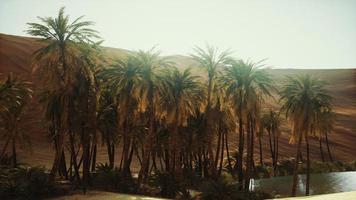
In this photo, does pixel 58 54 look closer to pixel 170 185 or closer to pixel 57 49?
pixel 57 49

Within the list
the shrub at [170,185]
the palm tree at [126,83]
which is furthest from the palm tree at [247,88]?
the palm tree at [126,83]

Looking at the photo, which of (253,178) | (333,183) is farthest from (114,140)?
(333,183)

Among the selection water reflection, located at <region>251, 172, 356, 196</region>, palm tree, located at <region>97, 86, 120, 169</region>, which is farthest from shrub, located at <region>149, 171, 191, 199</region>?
water reflection, located at <region>251, 172, 356, 196</region>

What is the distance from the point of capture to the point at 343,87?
18975 cm

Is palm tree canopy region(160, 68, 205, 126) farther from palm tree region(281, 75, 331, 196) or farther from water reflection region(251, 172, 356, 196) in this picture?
water reflection region(251, 172, 356, 196)

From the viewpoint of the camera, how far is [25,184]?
30.4 meters

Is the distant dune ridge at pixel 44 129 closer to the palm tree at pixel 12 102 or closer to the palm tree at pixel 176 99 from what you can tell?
the palm tree at pixel 12 102

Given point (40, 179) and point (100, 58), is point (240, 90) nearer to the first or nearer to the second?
point (100, 58)

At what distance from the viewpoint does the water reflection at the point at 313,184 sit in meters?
Result: 50.6

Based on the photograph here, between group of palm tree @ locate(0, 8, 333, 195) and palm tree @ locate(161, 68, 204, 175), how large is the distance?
10cm

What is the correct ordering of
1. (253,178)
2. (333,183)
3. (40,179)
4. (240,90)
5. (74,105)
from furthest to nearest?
(253,178) → (333,183) → (240,90) → (74,105) → (40,179)

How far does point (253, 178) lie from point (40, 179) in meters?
37.6

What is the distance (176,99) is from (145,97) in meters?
3.49

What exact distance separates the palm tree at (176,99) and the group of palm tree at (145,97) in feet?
0.32
